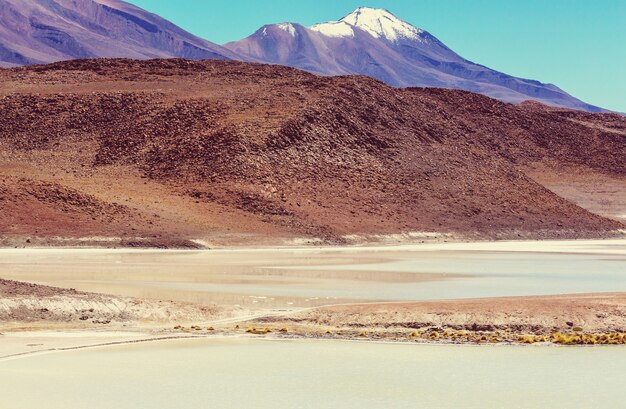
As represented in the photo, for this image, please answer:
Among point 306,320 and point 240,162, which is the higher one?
point 240,162

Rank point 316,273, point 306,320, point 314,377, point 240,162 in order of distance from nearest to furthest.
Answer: point 314,377 < point 306,320 < point 316,273 < point 240,162

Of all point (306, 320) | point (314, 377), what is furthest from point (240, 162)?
point (314, 377)

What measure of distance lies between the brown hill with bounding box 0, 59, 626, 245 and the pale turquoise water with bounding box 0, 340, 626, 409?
3737 cm

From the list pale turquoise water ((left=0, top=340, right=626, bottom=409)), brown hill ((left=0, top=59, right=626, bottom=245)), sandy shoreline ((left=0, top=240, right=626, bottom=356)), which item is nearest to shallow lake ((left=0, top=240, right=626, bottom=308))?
sandy shoreline ((left=0, top=240, right=626, bottom=356))

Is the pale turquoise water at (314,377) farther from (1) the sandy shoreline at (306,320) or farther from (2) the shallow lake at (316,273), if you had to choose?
(2) the shallow lake at (316,273)

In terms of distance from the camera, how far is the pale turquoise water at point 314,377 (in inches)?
588

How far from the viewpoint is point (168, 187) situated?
234 ft

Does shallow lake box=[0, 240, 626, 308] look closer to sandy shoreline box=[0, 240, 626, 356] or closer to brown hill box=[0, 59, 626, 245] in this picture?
sandy shoreline box=[0, 240, 626, 356]

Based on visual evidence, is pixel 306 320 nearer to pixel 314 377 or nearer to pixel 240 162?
pixel 314 377

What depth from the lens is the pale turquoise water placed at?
14930mm

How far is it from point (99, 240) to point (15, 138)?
28910mm

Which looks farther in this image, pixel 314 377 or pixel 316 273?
pixel 316 273

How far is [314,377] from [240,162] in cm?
5733

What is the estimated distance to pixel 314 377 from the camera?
16922 mm
